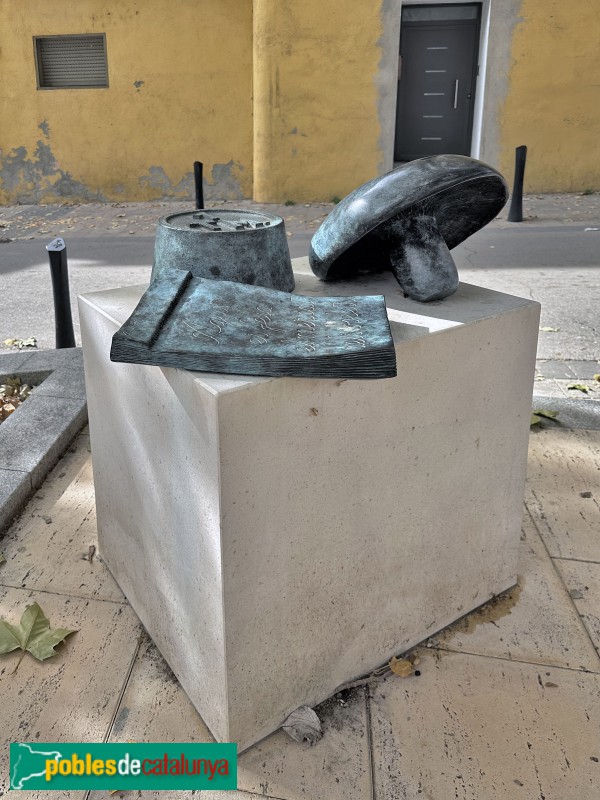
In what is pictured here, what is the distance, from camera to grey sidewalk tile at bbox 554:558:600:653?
238 centimetres

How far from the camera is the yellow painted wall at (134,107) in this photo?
10.7m

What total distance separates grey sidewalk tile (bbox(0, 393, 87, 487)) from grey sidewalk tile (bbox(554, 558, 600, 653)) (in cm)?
220

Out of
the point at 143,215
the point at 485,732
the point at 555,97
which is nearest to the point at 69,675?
the point at 485,732

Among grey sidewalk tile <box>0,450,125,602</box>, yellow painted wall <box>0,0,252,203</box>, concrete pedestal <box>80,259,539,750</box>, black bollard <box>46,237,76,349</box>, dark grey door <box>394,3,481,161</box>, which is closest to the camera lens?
concrete pedestal <box>80,259,539,750</box>

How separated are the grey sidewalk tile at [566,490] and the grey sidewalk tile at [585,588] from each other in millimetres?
49

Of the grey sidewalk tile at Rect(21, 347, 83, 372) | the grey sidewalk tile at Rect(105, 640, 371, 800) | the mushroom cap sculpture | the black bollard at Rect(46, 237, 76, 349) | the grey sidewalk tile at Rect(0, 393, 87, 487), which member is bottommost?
the grey sidewalk tile at Rect(105, 640, 371, 800)

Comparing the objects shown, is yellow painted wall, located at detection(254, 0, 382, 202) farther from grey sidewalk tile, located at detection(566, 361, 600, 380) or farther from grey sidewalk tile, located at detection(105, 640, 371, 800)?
grey sidewalk tile, located at detection(105, 640, 371, 800)

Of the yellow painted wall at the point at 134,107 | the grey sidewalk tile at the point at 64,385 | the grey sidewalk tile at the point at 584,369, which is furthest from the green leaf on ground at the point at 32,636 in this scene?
the yellow painted wall at the point at 134,107

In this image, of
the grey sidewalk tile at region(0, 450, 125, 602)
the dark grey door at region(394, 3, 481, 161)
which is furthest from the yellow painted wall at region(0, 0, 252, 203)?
the grey sidewalk tile at region(0, 450, 125, 602)

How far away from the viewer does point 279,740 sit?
2010 mm

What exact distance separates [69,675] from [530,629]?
1470mm

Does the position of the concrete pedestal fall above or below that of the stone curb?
above

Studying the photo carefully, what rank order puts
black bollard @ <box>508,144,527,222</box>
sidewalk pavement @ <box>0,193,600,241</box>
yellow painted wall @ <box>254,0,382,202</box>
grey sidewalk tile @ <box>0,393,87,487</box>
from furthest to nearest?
yellow painted wall @ <box>254,0,382,202</box> < sidewalk pavement @ <box>0,193,600,241</box> < black bollard @ <box>508,144,527,222</box> < grey sidewalk tile @ <box>0,393,87,487</box>

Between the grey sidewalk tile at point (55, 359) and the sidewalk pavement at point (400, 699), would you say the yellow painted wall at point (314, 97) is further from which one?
the sidewalk pavement at point (400, 699)
